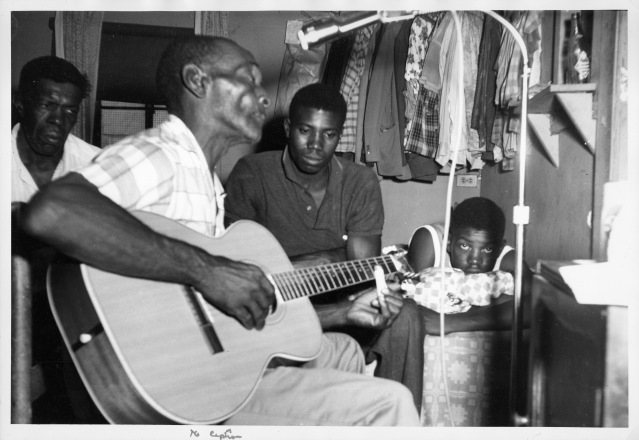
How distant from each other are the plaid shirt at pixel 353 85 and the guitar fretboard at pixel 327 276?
0.47 metres

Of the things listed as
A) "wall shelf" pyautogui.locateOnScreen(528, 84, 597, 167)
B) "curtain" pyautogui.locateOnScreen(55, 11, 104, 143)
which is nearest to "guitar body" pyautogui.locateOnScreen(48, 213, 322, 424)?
"curtain" pyautogui.locateOnScreen(55, 11, 104, 143)

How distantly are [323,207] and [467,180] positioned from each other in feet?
1.61

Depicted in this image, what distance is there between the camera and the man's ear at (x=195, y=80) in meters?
A: 0.97

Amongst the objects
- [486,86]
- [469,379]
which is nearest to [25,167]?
[469,379]

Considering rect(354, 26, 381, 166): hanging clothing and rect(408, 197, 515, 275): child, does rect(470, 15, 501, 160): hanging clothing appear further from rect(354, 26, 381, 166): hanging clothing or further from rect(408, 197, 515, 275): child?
rect(354, 26, 381, 166): hanging clothing

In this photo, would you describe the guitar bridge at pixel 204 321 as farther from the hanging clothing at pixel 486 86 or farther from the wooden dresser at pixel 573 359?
the hanging clothing at pixel 486 86

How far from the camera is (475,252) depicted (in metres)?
1.37

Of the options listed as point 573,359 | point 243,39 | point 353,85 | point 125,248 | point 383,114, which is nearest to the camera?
point 125,248

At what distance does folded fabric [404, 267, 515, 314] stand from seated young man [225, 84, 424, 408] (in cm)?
5

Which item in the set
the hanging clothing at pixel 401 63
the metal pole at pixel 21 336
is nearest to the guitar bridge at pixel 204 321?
the metal pole at pixel 21 336

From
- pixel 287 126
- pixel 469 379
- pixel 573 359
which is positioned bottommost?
pixel 469 379

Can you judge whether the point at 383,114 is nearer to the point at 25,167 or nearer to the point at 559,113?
the point at 559,113
